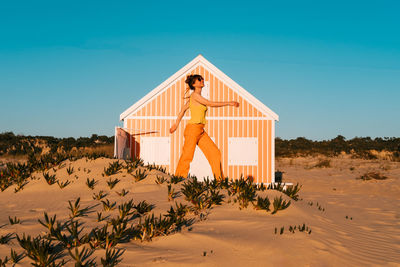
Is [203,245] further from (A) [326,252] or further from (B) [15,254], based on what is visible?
(B) [15,254]

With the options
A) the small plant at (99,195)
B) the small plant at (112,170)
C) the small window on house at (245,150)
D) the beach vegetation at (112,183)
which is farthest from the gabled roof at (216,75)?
the small plant at (99,195)

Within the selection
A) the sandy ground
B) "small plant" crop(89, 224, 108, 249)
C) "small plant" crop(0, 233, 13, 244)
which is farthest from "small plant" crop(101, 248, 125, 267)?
"small plant" crop(0, 233, 13, 244)

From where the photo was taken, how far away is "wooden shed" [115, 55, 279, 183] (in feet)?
43.8

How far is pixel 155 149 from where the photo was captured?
44.0 ft

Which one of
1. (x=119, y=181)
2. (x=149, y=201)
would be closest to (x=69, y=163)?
(x=119, y=181)

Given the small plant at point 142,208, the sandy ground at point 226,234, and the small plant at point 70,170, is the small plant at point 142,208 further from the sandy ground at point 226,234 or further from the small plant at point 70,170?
the small plant at point 70,170

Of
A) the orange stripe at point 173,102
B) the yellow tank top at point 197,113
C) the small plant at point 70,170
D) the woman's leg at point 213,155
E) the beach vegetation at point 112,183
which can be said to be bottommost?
the beach vegetation at point 112,183

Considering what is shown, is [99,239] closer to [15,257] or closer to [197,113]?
[15,257]

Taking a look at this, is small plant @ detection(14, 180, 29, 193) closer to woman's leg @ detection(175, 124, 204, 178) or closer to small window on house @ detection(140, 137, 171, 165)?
woman's leg @ detection(175, 124, 204, 178)

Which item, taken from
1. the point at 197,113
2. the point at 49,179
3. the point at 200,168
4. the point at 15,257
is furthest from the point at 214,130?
the point at 15,257

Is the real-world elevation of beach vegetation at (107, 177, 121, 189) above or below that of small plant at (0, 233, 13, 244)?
above

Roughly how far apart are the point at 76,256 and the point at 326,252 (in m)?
2.39

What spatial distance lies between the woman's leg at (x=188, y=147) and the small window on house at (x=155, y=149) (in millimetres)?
6770

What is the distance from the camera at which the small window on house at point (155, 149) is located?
1336 cm
